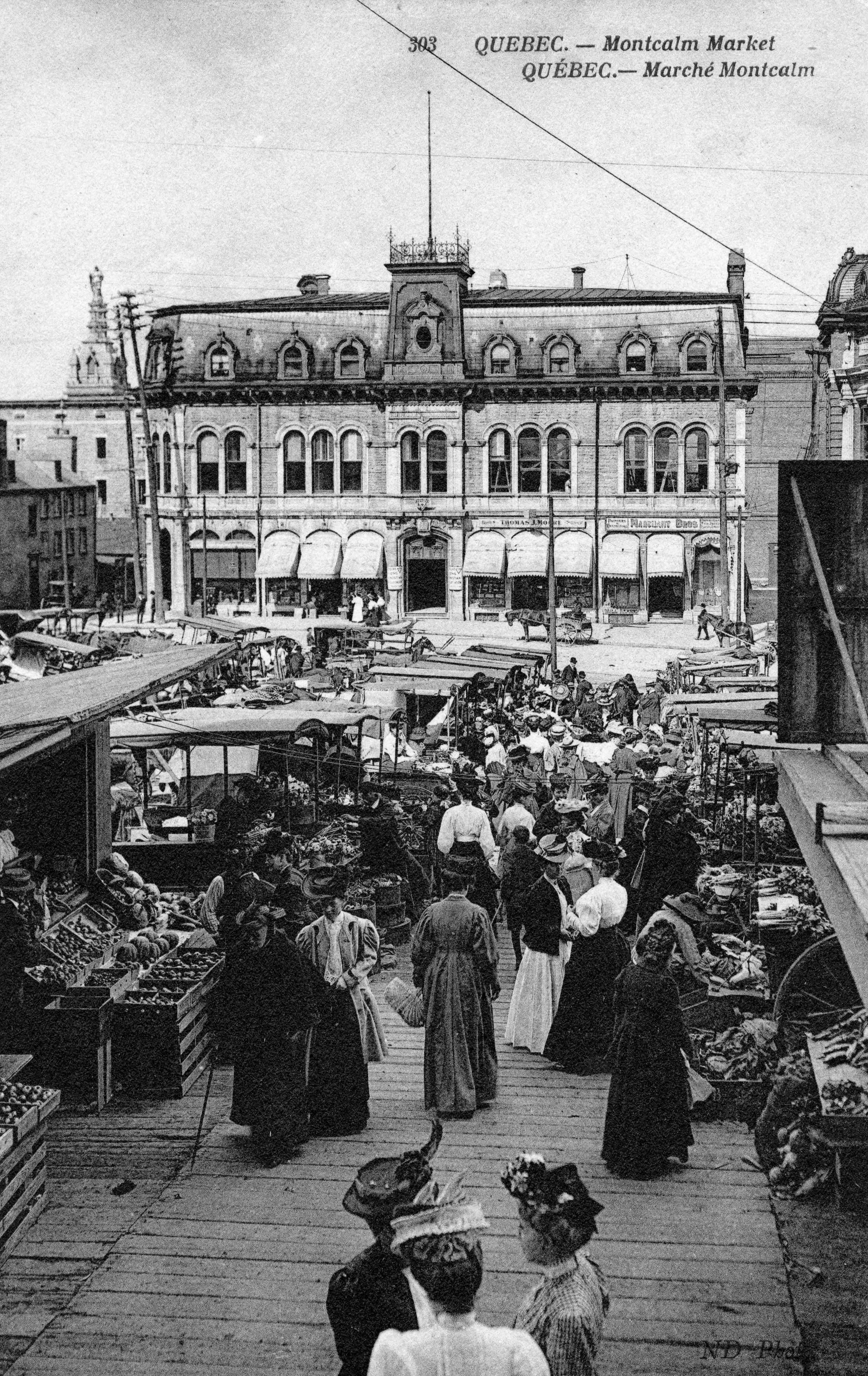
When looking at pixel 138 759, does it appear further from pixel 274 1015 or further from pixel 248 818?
pixel 274 1015

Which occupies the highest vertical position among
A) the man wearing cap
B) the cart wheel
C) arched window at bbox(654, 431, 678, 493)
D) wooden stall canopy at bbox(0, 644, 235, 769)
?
arched window at bbox(654, 431, 678, 493)

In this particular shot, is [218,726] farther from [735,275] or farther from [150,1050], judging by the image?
[735,275]

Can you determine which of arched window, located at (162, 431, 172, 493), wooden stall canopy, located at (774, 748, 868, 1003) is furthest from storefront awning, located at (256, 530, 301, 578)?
wooden stall canopy, located at (774, 748, 868, 1003)

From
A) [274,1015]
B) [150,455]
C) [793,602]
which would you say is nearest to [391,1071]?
[274,1015]

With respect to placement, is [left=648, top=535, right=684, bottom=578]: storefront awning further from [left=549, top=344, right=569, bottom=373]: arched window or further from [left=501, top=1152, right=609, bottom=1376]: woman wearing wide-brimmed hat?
[left=501, top=1152, right=609, bottom=1376]: woman wearing wide-brimmed hat

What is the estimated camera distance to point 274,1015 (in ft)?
26.2

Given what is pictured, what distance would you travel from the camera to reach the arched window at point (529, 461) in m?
51.9

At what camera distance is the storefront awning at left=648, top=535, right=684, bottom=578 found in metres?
50.2

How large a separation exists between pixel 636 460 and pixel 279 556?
13.5 meters

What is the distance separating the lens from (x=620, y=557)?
50.8 m

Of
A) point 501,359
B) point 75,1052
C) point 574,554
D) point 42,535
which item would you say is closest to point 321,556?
point 574,554

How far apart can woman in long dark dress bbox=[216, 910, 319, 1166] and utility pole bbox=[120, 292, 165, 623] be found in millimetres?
41283

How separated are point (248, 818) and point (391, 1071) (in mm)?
6387

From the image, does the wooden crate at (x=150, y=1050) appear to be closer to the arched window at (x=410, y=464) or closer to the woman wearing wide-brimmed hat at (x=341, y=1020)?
the woman wearing wide-brimmed hat at (x=341, y=1020)
